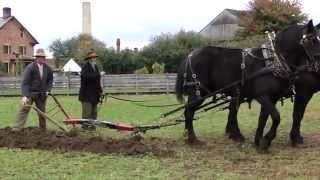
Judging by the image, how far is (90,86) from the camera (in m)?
13.6

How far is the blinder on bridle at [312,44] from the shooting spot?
32.1 feet

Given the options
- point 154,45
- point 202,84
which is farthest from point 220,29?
point 202,84

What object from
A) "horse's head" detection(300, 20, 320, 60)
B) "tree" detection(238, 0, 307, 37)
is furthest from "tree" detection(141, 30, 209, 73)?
"horse's head" detection(300, 20, 320, 60)

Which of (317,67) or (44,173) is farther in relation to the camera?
(317,67)

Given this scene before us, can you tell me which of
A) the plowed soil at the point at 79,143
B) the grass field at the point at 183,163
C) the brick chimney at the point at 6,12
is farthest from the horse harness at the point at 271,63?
the brick chimney at the point at 6,12

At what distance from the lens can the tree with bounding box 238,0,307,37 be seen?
59.8 m

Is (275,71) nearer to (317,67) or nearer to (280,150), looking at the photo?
(317,67)

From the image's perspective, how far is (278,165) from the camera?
28.9 ft

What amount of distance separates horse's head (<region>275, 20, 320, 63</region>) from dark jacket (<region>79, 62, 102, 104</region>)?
4764mm

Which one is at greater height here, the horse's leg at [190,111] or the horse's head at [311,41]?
the horse's head at [311,41]

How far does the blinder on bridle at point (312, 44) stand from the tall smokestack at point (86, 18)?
84191 mm

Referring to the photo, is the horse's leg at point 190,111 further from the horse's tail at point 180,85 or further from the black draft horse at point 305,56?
the black draft horse at point 305,56

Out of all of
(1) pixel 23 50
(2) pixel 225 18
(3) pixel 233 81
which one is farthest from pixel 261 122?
(2) pixel 225 18

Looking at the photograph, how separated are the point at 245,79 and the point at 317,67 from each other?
123 centimetres
